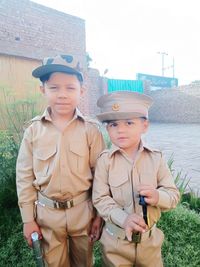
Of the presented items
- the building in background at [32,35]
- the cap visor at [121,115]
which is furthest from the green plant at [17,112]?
the building in background at [32,35]

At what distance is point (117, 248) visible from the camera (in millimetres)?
1479

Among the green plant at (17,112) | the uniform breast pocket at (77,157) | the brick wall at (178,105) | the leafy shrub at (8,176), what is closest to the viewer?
the uniform breast pocket at (77,157)

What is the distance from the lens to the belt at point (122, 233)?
1.44 m

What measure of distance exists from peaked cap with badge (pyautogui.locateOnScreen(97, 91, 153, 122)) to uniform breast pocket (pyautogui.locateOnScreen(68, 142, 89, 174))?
8.9 inches

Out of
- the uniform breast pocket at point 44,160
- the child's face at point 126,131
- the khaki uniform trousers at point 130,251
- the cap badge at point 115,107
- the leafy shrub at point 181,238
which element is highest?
the cap badge at point 115,107

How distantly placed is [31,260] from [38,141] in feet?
3.84

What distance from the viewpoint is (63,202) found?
1582 millimetres

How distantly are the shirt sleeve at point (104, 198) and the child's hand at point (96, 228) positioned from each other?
0.22m

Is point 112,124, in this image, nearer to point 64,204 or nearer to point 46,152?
point 46,152

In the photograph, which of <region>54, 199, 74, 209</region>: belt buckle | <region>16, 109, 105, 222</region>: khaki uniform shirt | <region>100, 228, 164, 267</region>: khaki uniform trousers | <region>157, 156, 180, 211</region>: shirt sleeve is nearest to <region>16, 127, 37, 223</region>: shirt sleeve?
<region>16, 109, 105, 222</region>: khaki uniform shirt

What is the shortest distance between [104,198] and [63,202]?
268 millimetres

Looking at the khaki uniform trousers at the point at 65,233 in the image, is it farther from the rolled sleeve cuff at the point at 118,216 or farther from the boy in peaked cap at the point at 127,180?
the rolled sleeve cuff at the point at 118,216

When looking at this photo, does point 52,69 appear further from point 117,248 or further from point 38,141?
point 117,248

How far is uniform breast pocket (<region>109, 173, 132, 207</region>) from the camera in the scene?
1.46m
